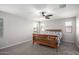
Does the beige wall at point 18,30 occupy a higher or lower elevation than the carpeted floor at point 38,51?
higher

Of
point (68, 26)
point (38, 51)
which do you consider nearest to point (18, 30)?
point (38, 51)

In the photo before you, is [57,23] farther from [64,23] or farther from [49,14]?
Result: [49,14]

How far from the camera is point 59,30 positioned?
1716 millimetres

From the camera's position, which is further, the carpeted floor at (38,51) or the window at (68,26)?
the window at (68,26)

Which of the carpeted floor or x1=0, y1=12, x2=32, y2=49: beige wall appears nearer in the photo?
the carpeted floor

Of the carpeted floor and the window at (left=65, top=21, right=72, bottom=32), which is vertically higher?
the window at (left=65, top=21, right=72, bottom=32)

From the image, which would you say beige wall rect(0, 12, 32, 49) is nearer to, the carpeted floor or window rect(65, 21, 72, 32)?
the carpeted floor

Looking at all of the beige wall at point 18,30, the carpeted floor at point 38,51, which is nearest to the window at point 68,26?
the carpeted floor at point 38,51

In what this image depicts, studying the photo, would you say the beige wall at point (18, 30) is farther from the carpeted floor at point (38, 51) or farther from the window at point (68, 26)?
the window at point (68, 26)

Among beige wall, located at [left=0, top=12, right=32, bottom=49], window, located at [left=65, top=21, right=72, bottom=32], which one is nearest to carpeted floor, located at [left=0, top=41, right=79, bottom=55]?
beige wall, located at [left=0, top=12, right=32, bottom=49]

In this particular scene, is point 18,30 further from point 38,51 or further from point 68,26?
point 68,26
